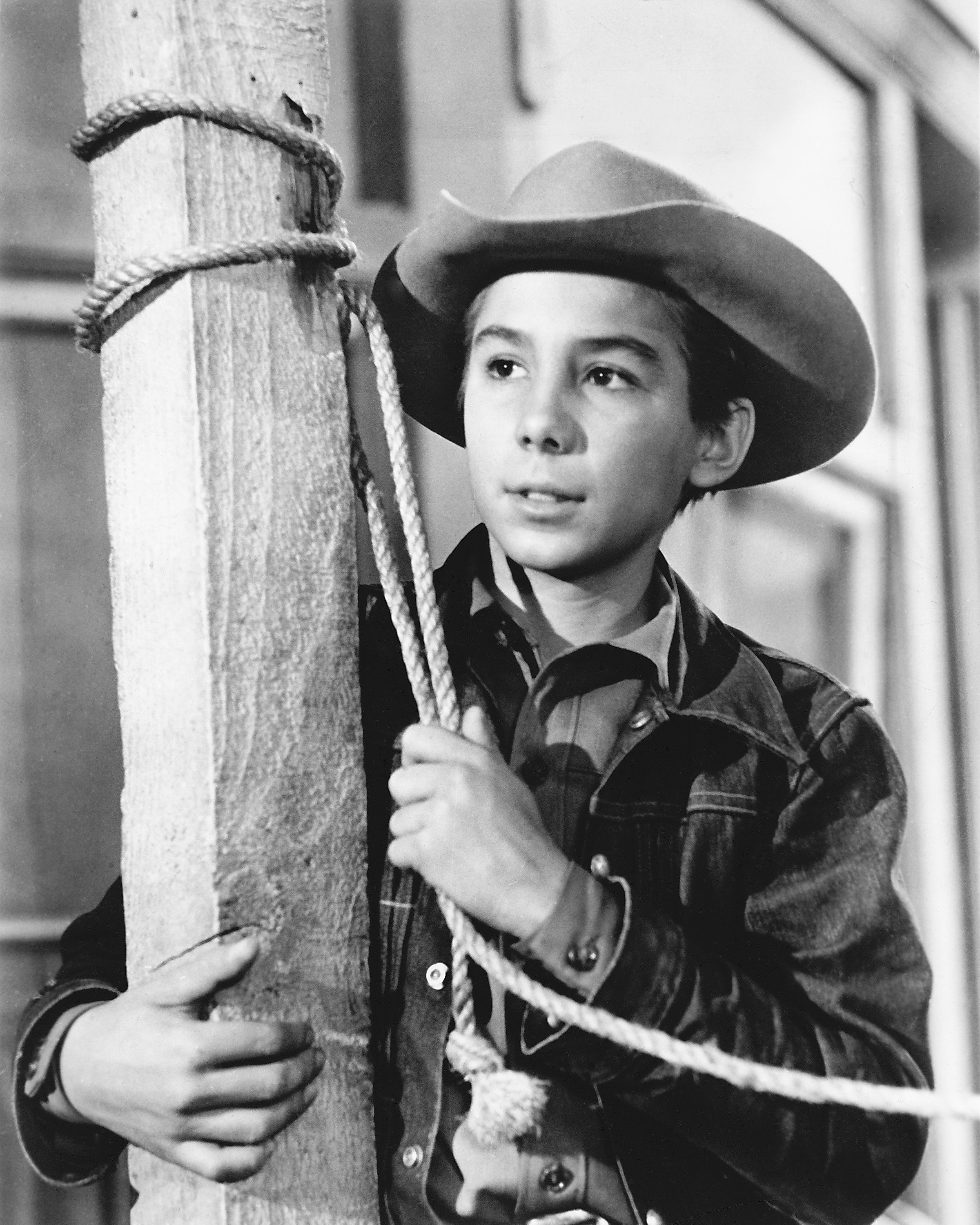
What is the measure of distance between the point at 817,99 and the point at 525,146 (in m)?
0.62

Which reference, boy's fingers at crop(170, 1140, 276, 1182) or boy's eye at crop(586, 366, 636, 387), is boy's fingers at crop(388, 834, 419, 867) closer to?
boy's fingers at crop(170, 1140, 276, 1182)

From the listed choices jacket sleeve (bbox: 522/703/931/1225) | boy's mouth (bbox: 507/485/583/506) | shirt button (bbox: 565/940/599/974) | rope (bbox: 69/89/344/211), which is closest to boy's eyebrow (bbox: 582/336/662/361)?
boy's mouth (bbox: 507/485/583/506)

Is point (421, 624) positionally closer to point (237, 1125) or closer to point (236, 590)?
point (236, 590)

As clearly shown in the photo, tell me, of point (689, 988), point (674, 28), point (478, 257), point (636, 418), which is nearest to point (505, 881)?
point (689, 988)

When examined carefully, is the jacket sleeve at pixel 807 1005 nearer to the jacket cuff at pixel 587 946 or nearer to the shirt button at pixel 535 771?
the jacket cuff at pixel 587 946

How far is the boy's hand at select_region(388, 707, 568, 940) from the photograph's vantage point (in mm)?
957

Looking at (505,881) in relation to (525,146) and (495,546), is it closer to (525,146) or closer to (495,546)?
(495,546)

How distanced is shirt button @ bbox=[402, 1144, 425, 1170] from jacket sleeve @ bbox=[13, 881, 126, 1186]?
21 centimetres

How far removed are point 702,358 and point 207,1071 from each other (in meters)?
0.65

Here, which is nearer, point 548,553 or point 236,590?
point 236,590

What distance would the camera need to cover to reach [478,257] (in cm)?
111

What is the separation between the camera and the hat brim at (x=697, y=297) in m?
1.07

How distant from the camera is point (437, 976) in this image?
1048 mm

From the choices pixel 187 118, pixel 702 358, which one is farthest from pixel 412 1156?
pixel 187 118
